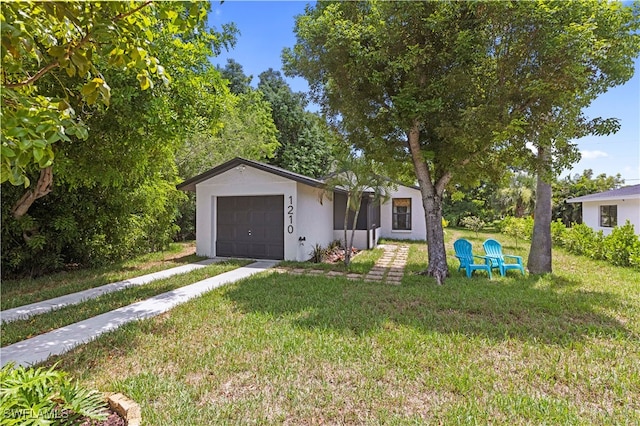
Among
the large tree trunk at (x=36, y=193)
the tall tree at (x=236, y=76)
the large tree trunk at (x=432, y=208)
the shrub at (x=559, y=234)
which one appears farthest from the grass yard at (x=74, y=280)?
the tall tree at (x=236, y=76)

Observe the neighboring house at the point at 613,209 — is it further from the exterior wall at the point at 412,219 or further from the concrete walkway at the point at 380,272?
the concrete walkway at the point at 380,272

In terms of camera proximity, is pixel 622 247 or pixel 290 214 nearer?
pixel 622 247

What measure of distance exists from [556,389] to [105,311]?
20.9 ft

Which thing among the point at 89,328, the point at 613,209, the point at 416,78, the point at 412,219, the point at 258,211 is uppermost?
the point at 416,78

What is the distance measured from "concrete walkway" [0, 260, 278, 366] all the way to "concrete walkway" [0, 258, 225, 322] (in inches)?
47.0


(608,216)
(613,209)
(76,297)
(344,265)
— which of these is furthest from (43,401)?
(608,216)

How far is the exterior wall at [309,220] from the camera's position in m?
10.3

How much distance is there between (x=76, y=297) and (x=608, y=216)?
907 inches

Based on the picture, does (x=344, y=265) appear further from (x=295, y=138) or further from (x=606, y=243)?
(x=295, y=138)

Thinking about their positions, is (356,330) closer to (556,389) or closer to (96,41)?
(556,389)

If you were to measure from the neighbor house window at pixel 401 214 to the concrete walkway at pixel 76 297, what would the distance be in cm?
1225

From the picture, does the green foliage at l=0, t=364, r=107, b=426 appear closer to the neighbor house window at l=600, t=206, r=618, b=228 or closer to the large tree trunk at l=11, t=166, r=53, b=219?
the large tree trunk at l=11, t=166, r=53, b=219

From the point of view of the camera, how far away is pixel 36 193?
263 inches

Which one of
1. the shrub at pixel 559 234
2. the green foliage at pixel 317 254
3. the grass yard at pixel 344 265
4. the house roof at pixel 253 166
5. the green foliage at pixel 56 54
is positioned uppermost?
the house roof at pixel 253 166
